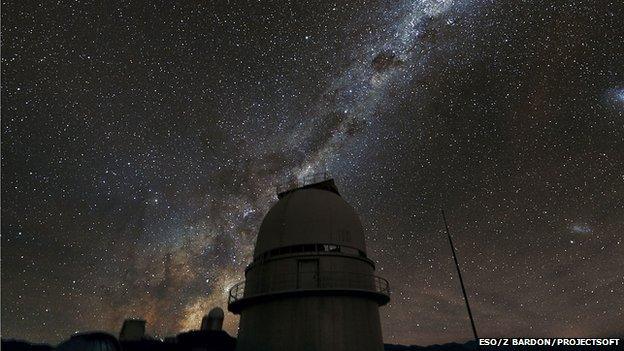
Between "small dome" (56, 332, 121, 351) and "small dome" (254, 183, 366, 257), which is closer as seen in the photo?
"small dome" (56, 332, 121, 351)

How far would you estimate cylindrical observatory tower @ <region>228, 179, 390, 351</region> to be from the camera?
52.6 feet

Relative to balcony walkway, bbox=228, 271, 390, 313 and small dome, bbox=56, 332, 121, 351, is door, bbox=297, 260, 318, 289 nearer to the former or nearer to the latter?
balcony walkway, bbox=228, 271, 390, 313

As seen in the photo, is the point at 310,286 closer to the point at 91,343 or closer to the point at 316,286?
the point at 316,286

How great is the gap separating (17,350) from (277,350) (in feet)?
95.4

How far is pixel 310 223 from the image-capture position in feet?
62.6

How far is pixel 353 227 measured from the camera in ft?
66.2

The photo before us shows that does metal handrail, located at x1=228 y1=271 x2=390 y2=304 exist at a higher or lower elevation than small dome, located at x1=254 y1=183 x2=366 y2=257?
lower

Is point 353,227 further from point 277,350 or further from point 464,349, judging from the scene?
point 464,349

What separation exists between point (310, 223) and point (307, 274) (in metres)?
2.98

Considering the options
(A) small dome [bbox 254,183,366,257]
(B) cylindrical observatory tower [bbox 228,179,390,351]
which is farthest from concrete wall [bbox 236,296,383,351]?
(A) small dome [bbox 254,183,366,257]

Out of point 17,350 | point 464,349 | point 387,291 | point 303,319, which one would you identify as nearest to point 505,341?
point 387,291

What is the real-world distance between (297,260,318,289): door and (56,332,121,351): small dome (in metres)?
10.8

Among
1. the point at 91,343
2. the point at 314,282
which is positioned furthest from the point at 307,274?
the point at 91,343

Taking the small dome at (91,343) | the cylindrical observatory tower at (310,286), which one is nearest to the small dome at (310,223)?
the cylindrical observatory tower at (310,286)
